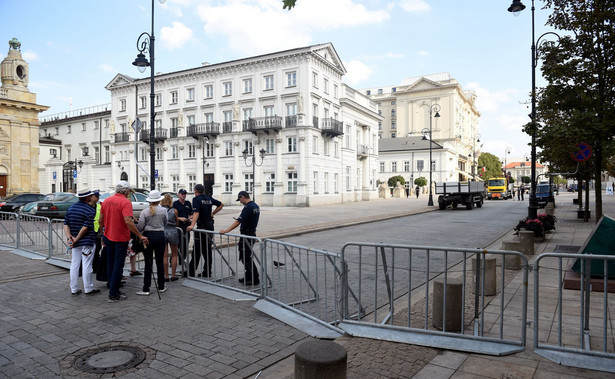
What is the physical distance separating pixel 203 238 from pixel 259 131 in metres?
32.4

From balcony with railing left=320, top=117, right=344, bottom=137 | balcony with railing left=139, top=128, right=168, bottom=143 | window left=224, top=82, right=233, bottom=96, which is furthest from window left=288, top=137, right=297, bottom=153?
balcony with railing left=139, top=128, right=168, bottom=143

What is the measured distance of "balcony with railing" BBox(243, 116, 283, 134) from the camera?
126ft

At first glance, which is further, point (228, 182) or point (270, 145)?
point (228, 182)

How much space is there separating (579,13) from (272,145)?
94.8 ft

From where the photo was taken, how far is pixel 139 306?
6.43 metres

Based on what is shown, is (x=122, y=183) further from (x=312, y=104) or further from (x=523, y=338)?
(x=312, y=104)

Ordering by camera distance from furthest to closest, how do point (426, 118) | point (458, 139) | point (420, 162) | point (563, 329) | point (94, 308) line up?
point (426, 118), point (458, 139), point (420, 162), point (94, 308), point (563, 329)

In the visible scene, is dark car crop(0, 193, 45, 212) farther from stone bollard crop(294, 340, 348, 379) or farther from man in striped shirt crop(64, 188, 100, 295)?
stone bollard crop(294, 340, 348, 379)

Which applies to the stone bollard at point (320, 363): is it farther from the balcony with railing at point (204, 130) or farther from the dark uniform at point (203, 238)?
the balcony with railing at point (204, 130)

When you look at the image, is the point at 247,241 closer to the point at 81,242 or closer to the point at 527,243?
the point at 81,242

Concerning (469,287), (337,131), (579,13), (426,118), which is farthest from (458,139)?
(469,287)

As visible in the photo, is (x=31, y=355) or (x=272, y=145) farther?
(x=272, y=145)

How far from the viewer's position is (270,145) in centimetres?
3966

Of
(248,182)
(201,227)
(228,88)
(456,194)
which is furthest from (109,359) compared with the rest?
(228,88)
